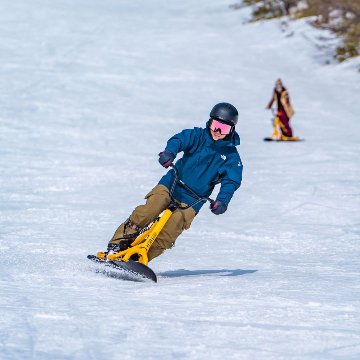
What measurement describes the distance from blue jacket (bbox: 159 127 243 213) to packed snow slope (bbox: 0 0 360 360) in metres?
0.80

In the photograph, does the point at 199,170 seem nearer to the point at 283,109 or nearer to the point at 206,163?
the point at 206,163

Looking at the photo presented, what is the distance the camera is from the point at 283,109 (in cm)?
2044

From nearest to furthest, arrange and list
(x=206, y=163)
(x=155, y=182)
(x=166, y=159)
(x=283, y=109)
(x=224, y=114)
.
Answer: (x=166, y=159) → (x=224, y=114) → (x=206, y=163) → (x=155, y=182) → (x=283, y=109)

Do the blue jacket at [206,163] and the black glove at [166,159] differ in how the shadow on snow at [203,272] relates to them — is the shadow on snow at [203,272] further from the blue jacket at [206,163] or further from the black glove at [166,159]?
the black glove at [166,159]

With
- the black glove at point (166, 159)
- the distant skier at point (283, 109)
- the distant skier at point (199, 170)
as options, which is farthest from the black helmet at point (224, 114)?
the distant skier at point (283, 109)

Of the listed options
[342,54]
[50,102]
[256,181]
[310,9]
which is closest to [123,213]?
[256,181]

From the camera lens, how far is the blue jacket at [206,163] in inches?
291

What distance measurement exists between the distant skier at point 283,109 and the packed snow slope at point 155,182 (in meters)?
0.65

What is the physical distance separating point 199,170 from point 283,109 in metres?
13.3

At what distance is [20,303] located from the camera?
5.80 m

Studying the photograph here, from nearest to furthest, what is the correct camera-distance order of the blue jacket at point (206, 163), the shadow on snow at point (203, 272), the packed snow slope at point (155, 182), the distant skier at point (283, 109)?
the packed snow slope at point (155, 182) → the blue jacket at point (206, 163) → the shadow on snow at point (203, 272) → the distant skier at point (283, 109)

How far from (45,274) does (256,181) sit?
865 centimetres

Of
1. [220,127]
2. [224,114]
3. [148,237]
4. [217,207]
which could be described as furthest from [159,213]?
[224,114]

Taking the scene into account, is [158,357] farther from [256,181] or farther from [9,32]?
[9,32]
